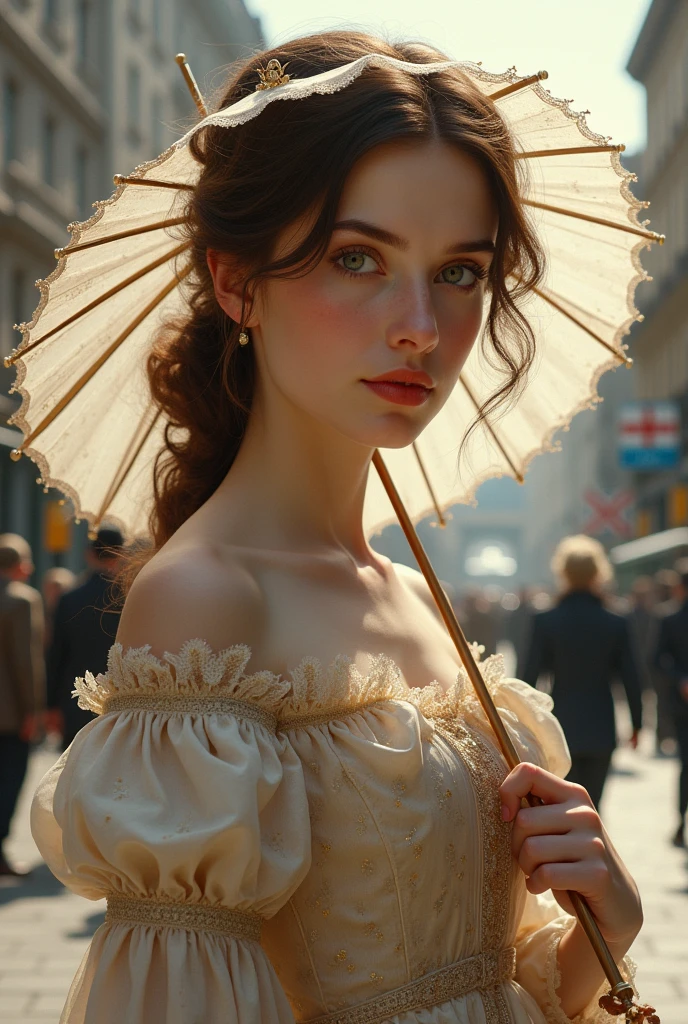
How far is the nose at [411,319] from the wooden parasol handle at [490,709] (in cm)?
42

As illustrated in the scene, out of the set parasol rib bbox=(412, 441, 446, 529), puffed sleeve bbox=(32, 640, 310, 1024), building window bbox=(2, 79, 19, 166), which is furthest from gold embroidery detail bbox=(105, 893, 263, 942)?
building window bbox=(2, 79, 19, 166)

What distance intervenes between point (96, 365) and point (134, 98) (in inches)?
1203

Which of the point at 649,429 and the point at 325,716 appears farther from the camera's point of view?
the point at 649,429

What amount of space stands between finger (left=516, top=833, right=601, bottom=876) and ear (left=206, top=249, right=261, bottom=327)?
75 centimetres

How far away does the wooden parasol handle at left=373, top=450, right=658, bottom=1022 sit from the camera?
5.63 ft

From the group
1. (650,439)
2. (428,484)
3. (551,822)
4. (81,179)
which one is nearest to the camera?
(551,822)

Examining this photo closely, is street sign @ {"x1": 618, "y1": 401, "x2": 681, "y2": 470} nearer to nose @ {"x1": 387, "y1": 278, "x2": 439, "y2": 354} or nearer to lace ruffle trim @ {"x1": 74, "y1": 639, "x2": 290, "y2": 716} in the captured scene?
nose @ {"x1": 387, "y1": 278, "x2": 439, "y2": 354}

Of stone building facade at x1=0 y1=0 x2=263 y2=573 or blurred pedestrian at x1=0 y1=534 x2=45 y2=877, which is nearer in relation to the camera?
blurred pedestrian at x1=0 y1=534 x2=45 y2=877

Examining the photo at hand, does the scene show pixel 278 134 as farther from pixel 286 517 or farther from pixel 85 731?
pixel 85 731

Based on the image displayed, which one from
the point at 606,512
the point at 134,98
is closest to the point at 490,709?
the point at 606,512

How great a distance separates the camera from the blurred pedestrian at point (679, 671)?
898 centimetres

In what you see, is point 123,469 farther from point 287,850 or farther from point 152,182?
point 287,850

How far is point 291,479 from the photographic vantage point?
1.82 metres

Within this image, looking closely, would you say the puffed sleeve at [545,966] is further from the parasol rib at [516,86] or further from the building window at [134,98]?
the building window at [134,98]
